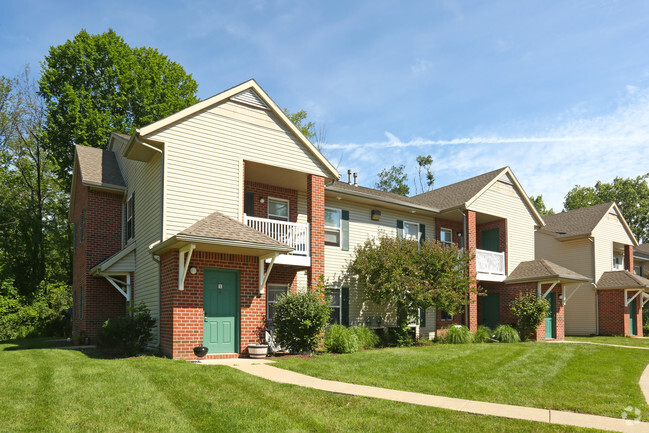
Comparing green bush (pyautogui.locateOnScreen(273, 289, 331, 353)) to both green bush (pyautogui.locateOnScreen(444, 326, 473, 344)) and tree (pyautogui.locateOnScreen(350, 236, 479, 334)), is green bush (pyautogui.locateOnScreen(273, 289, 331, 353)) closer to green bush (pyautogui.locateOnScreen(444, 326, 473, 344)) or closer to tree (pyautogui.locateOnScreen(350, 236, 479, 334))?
tree (pyautogui.locateOnScreen(350, 236, 479, 334))

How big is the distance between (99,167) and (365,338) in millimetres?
12057

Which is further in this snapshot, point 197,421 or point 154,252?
point 154,252

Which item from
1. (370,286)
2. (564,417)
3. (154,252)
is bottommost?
(564,417)

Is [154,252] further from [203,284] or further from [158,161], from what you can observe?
[158,161]

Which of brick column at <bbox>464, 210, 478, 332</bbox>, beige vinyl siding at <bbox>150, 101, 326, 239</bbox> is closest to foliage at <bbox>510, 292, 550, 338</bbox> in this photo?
brick column at <bbox>464, 210, 478, 332</bbox>

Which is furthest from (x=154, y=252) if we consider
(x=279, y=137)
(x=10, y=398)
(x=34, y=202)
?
(x=34, y=202)

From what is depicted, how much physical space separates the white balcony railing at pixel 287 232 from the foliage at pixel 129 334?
4.08m

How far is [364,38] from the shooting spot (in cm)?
1443

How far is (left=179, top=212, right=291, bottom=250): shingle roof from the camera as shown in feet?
41.6

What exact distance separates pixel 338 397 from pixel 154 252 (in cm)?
778

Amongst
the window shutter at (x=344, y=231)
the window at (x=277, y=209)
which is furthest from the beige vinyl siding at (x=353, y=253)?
the window at (x=277, y=209)

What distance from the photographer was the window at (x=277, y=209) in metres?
17.5

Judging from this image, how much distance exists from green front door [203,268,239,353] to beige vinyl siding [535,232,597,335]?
821 inches

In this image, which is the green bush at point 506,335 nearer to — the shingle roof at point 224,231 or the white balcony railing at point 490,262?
the white balcony railing at point 490,262
